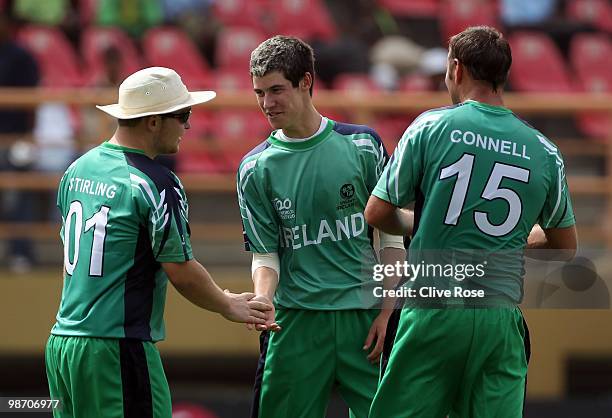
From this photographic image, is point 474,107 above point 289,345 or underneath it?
above

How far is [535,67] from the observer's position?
592 inches

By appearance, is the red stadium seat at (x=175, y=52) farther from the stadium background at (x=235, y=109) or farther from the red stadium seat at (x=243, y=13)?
the red stadium seat at (x=243, y=13)

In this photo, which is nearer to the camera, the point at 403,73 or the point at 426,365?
the point at 426,365

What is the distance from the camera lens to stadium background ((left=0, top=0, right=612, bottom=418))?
981 cm

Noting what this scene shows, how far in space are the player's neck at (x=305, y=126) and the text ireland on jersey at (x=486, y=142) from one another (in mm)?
989

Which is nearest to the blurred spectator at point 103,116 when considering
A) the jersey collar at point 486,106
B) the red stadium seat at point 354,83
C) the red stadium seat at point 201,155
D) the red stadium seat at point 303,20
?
the red stadium seat at point 201,155

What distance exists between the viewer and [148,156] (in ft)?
17.4

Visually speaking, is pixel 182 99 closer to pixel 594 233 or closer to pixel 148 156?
pixel 148 156

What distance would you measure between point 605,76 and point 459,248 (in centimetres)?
1050

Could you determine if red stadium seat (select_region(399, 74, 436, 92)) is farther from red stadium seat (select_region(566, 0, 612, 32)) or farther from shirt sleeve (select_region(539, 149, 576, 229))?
shirt sleeve (select_region(539, 149, 576, 229))

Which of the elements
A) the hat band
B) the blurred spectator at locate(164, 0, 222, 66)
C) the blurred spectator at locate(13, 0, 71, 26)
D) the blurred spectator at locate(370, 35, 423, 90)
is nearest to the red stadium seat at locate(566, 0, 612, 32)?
the blurred spectator at locate(370, 35, 423, 90)

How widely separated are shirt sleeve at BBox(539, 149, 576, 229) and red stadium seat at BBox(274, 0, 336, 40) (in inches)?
392

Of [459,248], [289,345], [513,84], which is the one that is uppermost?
[513,84]

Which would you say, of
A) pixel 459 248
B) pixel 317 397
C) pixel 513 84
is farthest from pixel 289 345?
pixel 513 84
